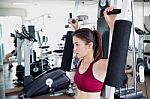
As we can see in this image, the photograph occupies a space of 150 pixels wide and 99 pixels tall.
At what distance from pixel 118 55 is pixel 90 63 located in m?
0.35

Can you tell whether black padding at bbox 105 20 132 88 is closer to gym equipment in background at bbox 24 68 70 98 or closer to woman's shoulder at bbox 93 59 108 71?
woman's shoulder at bbox 93 59 108 71

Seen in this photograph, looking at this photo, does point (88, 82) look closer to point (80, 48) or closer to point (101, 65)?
point (101, 65)

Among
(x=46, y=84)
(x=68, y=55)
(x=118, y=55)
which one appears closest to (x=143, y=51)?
(x=46, y=84)

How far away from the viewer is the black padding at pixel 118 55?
142 centimetres

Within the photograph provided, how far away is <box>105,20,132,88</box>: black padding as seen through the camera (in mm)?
1415

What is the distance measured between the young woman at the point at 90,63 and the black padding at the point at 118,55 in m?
0.16

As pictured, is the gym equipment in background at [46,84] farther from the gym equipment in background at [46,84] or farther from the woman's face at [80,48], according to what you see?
the woman's face at [80,48]

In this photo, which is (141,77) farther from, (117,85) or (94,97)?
(117,85)

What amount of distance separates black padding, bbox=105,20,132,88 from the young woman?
0.16m

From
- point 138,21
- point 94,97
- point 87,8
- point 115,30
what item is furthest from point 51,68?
point 115,30

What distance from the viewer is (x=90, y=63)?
5.70ft

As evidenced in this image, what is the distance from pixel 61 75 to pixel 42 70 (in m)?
0.71

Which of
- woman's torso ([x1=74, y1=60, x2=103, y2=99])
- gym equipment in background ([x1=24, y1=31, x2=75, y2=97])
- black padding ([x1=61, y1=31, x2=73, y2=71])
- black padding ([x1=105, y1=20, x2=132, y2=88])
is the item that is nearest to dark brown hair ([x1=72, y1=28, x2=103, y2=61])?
woman's torso ([x1=74, y1=60, x2=103, y2=99])

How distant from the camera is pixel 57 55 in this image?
15.4 feet
